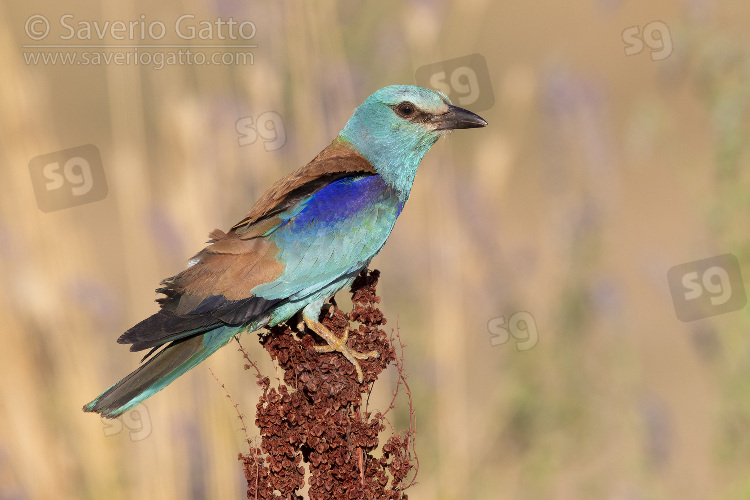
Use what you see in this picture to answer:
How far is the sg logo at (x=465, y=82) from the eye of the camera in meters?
4.71

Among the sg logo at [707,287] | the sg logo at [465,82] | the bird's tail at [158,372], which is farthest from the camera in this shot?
the sg logo at [465,82]

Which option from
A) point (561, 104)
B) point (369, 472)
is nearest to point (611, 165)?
point (561, 104)

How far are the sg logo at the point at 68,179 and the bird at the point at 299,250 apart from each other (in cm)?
129

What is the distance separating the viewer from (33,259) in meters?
3.89

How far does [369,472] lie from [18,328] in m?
1.79

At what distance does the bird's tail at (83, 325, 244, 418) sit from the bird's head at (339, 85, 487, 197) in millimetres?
929

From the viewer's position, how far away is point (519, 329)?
4.42 metres

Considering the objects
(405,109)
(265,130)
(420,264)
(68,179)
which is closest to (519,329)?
(420,264)

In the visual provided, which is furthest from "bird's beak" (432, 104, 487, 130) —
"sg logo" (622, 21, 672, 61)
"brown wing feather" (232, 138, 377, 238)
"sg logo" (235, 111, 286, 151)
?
"sg logo" (622, 21, 672, 61)

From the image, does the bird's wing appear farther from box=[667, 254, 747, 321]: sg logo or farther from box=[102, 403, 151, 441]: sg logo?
box=[667, 254, 747, 321]: sg logo

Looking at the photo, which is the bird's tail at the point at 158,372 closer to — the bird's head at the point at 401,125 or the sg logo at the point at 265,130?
the bird's head at the point at 401,125

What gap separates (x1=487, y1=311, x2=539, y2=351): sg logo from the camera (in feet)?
14.2

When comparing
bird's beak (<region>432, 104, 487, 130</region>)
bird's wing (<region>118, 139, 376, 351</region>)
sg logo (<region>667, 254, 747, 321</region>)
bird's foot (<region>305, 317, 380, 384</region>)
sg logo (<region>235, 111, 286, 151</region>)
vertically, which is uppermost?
sg logo (<region>235, 111, 286, 151</region>)

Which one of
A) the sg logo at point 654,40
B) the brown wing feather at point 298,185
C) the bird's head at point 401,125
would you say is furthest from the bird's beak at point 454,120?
the sg logo at point 654,40
